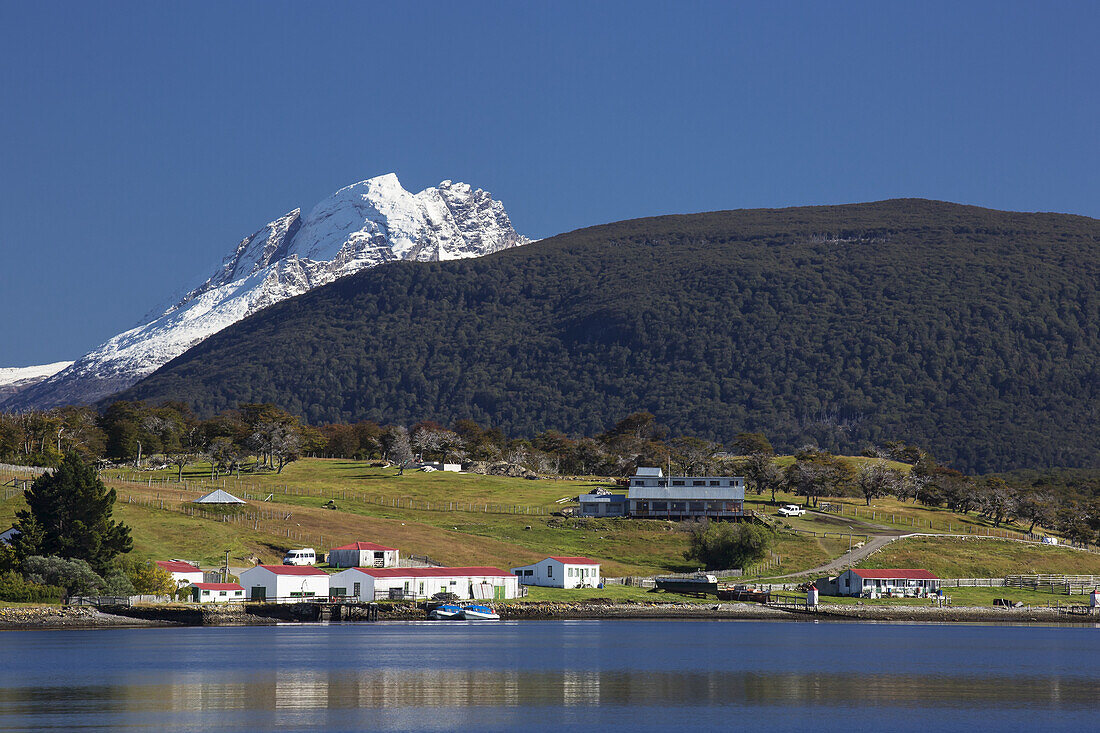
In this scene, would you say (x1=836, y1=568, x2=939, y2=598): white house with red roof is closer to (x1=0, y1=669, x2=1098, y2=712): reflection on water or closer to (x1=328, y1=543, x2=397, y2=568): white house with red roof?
(x1=328, y1=543, x2=397, y2=568): white house with red roof

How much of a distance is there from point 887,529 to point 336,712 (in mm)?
99536

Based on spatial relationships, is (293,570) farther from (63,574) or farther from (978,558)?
(978,558)

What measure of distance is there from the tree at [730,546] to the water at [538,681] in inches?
924

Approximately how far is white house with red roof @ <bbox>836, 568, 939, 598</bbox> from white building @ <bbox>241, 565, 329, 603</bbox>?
148ft

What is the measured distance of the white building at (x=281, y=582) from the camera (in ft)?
340

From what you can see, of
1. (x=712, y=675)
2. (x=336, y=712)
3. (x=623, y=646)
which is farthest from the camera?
(x=623, y=646)

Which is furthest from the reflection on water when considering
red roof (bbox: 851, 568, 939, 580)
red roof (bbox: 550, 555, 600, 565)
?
red roof (bbox: 851, 568, 939, 580)

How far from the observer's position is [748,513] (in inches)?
5684

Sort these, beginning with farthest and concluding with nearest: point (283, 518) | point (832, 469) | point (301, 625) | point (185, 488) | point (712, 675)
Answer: point (832, 469) → point (185, 488) → point (283, 518) → point (301, 625) → point (712, 675)

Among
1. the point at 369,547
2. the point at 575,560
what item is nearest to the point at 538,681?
the point at 369,547

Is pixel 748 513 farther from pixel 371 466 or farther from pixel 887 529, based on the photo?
pixel 371 466

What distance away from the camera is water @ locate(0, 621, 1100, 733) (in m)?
53.9

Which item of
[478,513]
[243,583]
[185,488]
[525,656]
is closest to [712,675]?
[525,656]

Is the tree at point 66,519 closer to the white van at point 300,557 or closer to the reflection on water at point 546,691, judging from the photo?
the white van at point 300,557
